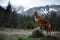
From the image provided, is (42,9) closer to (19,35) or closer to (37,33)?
(37,33)

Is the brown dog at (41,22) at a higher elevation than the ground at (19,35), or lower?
higher

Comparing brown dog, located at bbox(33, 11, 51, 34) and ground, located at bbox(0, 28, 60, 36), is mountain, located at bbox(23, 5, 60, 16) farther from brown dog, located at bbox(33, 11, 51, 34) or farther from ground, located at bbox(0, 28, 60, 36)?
ground, located at bbox(0, 28, 60, 36)

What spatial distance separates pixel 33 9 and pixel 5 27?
500 mm

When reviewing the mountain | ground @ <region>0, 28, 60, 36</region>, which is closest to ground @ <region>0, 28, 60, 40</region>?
ground @ <region>0, 28, 60, 36</region>

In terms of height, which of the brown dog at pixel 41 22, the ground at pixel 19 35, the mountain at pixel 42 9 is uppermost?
the mountain at pixel 42 9

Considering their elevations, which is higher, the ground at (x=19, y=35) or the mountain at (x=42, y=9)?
the mountain at (x=42, y=9)

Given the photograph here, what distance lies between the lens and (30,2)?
2.22 meters

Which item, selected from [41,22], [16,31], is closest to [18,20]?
[16,31]

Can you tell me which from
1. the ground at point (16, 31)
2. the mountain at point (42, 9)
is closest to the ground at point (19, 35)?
the ground at point (16, 31)

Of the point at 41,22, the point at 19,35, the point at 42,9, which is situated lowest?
the point at 19,35

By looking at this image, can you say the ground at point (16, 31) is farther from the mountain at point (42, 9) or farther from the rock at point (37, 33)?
the mountain at point (42, 9)

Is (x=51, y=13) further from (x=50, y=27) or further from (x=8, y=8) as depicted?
(x=8, y=8)

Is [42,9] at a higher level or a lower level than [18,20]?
higher

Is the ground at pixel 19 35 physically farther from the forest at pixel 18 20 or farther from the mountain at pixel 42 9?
the mountain at pixel 42 9
